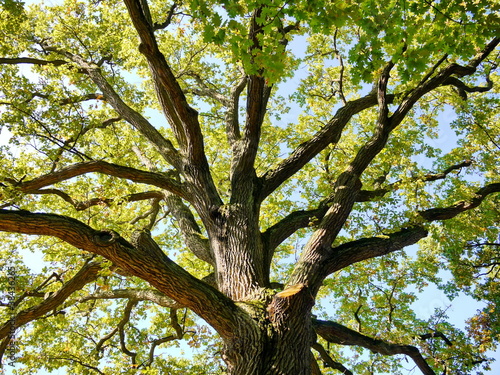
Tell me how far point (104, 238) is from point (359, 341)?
4.77 m

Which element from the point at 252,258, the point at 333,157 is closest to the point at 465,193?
the point at 333,157

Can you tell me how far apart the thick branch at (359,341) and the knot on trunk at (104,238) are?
3706mm

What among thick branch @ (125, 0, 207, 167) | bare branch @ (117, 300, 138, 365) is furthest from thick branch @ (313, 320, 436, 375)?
bare branch @ (117, 300, 138, 365)

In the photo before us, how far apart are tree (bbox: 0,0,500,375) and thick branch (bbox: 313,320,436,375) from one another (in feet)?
0.11

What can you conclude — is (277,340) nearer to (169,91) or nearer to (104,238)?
(104,238)

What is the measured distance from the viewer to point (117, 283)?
28.4 feet

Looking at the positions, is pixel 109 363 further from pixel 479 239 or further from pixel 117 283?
pixel 479 239

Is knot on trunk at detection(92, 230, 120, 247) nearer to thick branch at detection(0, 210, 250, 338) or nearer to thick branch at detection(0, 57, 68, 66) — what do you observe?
thick branch at detection(0, 210, 250, 338)

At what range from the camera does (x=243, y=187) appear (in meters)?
6.48

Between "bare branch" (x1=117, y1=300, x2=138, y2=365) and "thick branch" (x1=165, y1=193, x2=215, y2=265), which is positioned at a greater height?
"thick branch" (x1=165, y1=193, x2=215, y2=265)

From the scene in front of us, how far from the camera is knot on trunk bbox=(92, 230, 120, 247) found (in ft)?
13.5

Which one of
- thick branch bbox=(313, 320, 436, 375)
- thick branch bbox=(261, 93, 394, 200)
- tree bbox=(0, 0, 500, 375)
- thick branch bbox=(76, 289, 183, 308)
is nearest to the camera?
tree bbox=(0, 0, 500, 375)

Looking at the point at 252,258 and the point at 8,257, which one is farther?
the point at 8,257

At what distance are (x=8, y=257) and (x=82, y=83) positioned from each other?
444 centimetres
